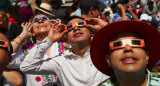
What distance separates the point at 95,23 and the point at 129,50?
1264 millimetres

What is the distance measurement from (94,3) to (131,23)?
261 cm

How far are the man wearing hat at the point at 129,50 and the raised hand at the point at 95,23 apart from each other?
0.72 meters

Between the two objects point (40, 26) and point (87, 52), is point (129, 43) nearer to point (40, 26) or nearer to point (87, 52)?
point (87, 52)

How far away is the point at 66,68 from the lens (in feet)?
10.1

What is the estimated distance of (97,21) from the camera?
10.8 ft

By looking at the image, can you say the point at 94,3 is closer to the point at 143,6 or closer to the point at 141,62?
the point at 141,62

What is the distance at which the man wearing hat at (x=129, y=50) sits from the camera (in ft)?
7.07

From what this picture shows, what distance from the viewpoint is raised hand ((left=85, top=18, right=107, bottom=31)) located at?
A: 3.23m

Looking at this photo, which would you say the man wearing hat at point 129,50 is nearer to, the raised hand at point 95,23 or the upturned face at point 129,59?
the upturned face at point 129,59

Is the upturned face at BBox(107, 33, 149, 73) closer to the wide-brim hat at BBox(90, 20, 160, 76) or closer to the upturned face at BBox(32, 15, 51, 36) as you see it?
the wide-brim hat at BBox(90, 20, 160, 76)

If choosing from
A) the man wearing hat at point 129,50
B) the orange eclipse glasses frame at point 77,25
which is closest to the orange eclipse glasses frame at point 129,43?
the man wearing hat at point 129,50

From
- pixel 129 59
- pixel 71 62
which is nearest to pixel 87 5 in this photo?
pixel 71 62

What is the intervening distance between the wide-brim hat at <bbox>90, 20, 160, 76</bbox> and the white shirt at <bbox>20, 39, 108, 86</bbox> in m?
0.36

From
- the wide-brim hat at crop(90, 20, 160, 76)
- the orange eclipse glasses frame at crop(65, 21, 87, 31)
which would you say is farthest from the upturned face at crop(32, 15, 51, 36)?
the wide-brim hat at crop(90, 20, 160, 76)
